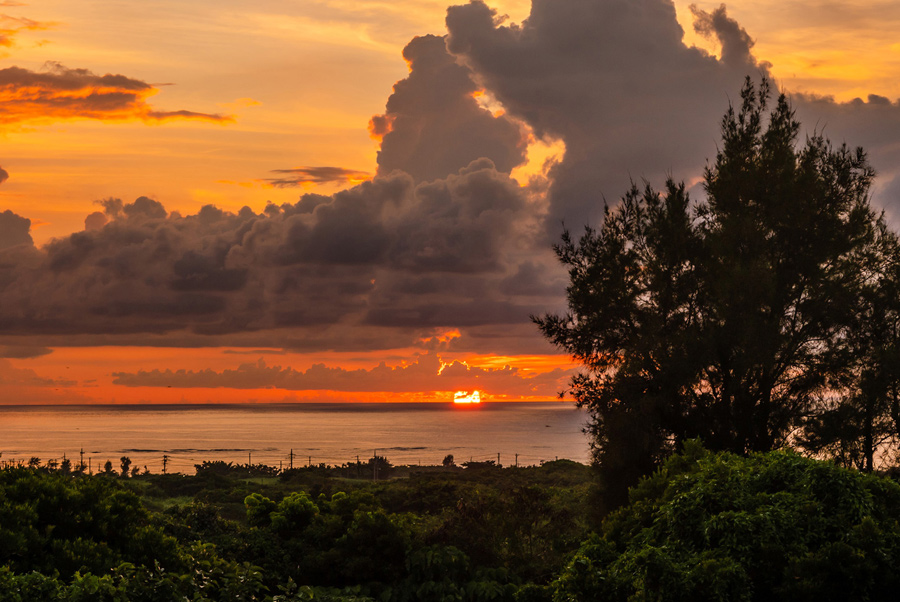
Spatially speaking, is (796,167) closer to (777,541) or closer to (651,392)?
(651,392)

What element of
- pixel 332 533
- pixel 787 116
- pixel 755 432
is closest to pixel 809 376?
pixel 755 432

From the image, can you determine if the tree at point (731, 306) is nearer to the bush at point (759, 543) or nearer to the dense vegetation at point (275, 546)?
the dense vegetation at point (275, 546)

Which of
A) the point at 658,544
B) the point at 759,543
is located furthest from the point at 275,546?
the point at 759,543

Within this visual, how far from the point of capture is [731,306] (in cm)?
2650

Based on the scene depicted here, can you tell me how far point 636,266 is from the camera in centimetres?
2983

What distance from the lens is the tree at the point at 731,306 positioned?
26.7 metres

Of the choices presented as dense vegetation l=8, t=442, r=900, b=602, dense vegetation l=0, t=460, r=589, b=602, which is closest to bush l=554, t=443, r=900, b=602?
dense vegetation l=8, t=442, r=900, b=602

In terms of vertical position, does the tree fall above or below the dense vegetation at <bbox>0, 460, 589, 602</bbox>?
above

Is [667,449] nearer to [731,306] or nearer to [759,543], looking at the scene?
[731,306]

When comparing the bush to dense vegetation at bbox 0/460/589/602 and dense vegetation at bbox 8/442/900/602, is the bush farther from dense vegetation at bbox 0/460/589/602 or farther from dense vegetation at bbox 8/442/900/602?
dense vegetation at bbox 0/460/589/602

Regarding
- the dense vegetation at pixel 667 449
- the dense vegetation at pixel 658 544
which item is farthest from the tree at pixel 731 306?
the dense vegetation at pixel 658 544

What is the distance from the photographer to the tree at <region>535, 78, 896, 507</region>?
87.7 feet

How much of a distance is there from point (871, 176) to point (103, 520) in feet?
90.8

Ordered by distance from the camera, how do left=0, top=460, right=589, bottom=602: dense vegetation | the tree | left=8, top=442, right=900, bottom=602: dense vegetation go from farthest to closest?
the tree, left=0, top=460, right=589, bottom=602: dense vegetation, left=8, top=442, right=900, bottom=602: dense vegetation
